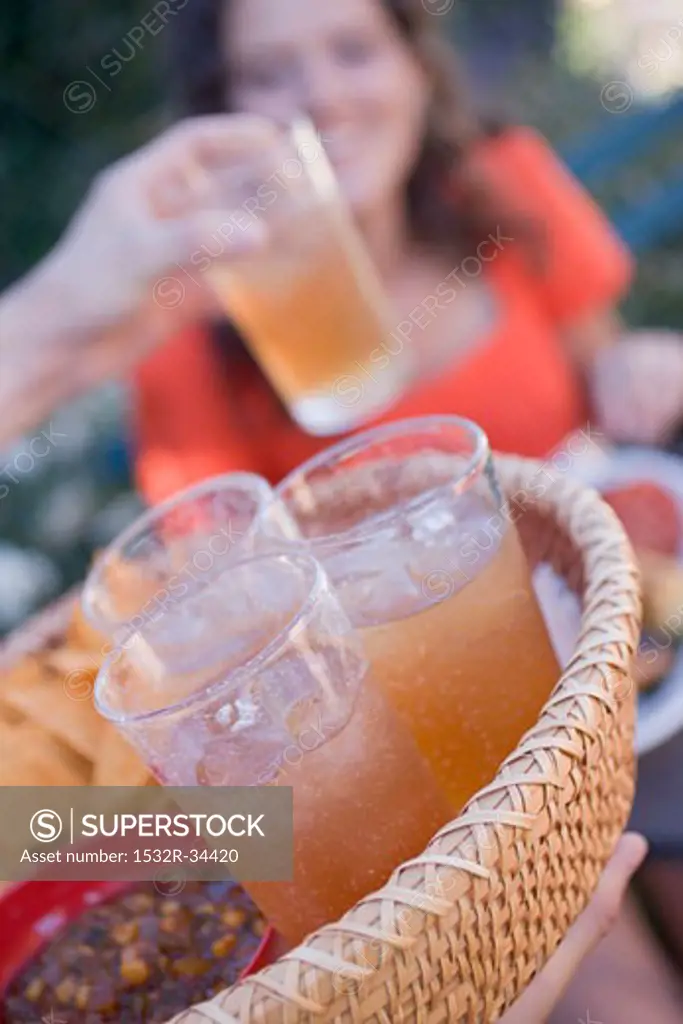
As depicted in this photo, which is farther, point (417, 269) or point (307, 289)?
point (417, 269)

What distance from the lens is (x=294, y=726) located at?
0.55 metres

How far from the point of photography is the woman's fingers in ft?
1.90

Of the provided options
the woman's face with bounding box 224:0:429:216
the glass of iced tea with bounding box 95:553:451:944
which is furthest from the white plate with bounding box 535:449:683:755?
the woman's face with bounding box 224:0:429:216

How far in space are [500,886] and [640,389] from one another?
0.99 meters

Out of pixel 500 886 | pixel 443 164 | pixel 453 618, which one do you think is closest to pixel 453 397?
pixel 443 164

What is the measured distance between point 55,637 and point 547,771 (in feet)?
1.55

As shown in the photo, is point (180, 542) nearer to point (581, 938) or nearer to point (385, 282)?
point (581, 938)

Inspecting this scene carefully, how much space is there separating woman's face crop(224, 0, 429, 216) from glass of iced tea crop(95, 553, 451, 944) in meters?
1.10

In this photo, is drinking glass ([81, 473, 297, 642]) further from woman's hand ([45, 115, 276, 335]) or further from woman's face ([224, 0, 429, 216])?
woman's face ([224, 0, 429, 216])

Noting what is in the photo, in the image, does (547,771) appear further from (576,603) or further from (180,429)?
(180,429)

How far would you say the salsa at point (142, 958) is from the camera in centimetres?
64

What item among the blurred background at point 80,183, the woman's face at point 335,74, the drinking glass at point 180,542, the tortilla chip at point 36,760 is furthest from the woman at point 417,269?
the blurred background at point 80,183

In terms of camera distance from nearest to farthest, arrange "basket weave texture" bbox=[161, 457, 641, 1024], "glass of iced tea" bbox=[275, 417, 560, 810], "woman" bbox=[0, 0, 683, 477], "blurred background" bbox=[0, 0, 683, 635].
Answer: "basket weave texture" bbox=[161, 457, 641, 1024] < "glass of iced tea" bbox=[275, 417, 560, 810] < "woman" bbox=[0, 0, 683, 477] < "blurred background" bbox=[0, 0, 683, 635]

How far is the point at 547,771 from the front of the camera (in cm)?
54
